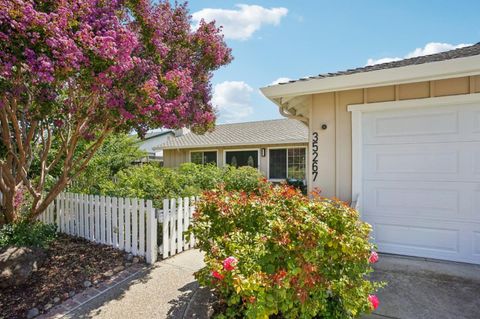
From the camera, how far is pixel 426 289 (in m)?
3.07

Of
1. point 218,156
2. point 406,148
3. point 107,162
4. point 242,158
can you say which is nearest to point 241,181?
point 406,148

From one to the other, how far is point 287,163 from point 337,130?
899cm

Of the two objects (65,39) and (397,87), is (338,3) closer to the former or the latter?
(397,87)

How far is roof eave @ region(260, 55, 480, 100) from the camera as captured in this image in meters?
3.24

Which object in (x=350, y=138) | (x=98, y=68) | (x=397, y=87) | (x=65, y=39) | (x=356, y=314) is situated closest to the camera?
(x=356, y=314)

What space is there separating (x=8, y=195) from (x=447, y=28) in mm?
9943

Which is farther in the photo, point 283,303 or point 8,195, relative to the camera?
point 8,195

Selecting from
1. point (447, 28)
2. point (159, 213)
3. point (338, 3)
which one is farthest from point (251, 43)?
point (159, 213)

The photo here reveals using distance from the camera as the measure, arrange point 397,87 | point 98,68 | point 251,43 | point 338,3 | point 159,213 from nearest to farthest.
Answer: point 98,68, point 397,87, point 159,213, point 338,3, point 251,43

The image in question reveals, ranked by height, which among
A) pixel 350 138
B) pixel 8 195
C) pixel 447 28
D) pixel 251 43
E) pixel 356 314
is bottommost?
pixel 356 314

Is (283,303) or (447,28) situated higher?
(447,28)

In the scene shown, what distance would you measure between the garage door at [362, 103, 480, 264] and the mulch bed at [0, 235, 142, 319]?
4075 mm

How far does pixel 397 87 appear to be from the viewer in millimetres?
3930

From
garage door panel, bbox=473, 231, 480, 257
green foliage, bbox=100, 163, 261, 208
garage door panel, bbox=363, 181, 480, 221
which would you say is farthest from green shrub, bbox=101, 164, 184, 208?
garage door panel, bbox=473, 231, 480, 257
